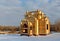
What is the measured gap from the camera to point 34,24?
17.3m

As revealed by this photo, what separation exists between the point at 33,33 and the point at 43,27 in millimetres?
1283

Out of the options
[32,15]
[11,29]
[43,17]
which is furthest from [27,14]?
[11,29]

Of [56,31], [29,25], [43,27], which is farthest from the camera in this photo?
[56,31]

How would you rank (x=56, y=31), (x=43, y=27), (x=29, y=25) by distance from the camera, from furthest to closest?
(x=56, y=31) → (x=43, y=27) → (x=29, y=25)

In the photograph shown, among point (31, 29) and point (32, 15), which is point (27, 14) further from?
point (31, 29)

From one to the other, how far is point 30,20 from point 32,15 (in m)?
1.52

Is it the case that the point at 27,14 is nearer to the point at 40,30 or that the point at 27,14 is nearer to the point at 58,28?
the point at 40,30

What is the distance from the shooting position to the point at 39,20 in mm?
18688

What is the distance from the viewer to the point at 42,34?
714 inches

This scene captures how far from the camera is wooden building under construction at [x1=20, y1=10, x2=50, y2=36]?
16.8 m

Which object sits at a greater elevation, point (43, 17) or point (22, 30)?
point (43, 17)

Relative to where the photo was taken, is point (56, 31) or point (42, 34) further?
point (56, 31)

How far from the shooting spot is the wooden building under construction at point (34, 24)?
663 inches

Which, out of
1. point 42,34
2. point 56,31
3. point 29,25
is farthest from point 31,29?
point 56,31
